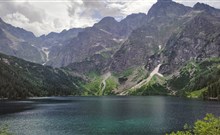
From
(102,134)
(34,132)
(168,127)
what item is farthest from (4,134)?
(168,127)

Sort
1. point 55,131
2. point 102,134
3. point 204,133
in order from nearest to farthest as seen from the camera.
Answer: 1. point 204,133
2. point 102,134
3. point 55,131

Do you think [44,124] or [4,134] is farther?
[44,124]

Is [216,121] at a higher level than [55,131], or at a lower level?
higher

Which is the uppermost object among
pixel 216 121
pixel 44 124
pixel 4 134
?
pixel 216 121

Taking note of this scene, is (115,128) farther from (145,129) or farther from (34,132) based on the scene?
(34,132)

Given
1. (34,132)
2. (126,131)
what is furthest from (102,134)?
(34,132)

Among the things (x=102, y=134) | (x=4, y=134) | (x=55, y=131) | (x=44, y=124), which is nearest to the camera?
(x=4, y=134)

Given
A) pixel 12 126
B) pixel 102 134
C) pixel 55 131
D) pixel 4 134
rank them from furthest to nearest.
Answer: pixel 12 126 < pixel 55 131 < pixel 102 134 < pixel 4 134

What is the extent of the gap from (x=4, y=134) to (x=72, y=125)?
9858 centimetres

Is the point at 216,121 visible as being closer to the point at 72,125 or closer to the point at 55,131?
the point at 55,131

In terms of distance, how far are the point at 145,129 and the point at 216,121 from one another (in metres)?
85.4

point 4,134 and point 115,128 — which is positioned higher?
point 4,134

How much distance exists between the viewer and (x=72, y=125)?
5384 inches

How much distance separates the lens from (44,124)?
458 ft
